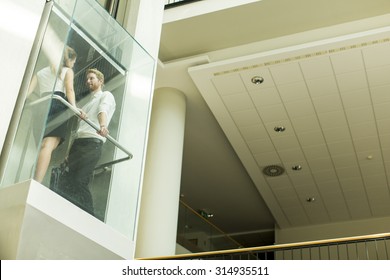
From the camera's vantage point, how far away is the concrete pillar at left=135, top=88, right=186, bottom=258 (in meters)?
7.94

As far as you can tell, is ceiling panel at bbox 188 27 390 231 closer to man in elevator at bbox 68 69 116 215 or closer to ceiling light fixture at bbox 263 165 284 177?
ceiling light fixture at bbox 263 165 284 177

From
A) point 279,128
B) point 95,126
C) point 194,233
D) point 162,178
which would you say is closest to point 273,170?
point 279,128

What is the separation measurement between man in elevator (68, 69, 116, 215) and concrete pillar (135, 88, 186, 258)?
→ 3.83 metres

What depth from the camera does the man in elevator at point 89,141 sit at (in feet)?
13.0

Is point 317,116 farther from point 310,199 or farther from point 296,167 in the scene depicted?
point 310,199

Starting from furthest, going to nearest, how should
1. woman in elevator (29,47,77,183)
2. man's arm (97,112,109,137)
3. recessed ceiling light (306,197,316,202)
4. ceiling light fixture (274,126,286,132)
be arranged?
recessed ceiling light (306,197,316,202) → ceiling light fixture (274,126,286,132) → man's arm (97,112,109,137) → woman in elevator (29,47,77,183)

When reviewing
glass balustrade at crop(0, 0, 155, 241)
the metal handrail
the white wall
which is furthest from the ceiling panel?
the white wall

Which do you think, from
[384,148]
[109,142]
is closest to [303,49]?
[384,148]

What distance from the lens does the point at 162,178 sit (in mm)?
8500

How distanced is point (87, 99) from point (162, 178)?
14.5ft

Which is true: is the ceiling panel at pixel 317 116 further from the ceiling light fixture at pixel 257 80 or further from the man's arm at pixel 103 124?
the man's arm at pixel 103 124

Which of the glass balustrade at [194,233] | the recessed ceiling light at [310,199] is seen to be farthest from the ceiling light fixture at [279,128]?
the recessed ceiling light at [310,199]
